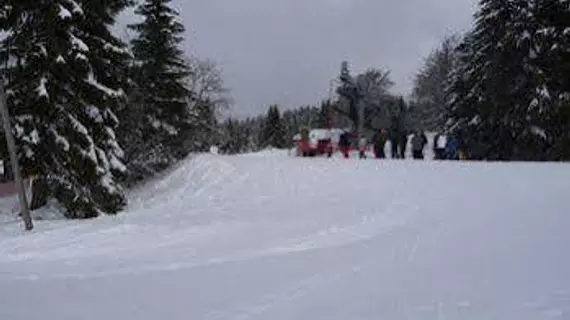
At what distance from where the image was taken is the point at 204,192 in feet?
91.7

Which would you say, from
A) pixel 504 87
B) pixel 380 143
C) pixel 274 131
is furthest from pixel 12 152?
pixel 274 131

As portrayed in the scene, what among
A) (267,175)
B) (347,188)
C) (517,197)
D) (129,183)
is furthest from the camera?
(129,183)

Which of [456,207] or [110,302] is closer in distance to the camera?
[110,302]

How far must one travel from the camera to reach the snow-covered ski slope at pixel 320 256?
964 centimetres

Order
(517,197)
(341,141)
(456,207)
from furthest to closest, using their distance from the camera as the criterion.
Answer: (341,141)
(517,197)
(456,207)

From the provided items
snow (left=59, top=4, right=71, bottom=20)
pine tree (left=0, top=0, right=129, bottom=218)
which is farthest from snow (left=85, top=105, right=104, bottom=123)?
snow (left=59, top=4, right=71, bottom=20)

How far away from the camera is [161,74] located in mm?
37188

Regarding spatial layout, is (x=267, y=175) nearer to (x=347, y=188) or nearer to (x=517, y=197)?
(x=347, y=188)

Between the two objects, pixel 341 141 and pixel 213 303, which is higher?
pixel 341 141

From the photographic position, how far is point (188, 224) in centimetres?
1900

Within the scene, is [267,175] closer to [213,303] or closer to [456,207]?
[456,207]

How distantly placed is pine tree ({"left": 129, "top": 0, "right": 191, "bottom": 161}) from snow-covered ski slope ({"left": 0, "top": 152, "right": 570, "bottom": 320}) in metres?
11.4

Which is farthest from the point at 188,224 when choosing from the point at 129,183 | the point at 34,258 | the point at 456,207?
the point at 129,183

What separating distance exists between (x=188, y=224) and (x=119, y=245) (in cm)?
305
